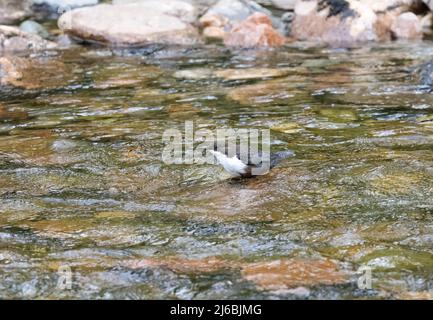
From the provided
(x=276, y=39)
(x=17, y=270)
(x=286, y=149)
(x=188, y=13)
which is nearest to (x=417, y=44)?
(x=276, y=39)

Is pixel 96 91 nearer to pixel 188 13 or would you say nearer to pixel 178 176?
pixel 178 176

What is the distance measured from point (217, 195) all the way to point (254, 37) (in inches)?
314

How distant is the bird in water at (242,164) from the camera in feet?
16.2

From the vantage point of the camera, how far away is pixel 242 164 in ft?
16.4

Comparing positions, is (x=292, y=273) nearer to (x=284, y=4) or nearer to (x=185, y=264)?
→ (x=185, y=264)

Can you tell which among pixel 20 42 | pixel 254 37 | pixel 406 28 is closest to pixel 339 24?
pixel 406 28

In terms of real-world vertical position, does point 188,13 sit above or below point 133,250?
above

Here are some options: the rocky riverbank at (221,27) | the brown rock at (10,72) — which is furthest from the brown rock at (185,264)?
the rocky riverbank at (221,27)

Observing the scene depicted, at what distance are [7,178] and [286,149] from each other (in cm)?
254

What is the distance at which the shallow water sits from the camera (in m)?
3.71

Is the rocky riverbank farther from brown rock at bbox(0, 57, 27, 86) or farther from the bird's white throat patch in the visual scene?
the bird's white throat patch

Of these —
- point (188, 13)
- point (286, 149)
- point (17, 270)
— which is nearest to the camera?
point (17, 270)

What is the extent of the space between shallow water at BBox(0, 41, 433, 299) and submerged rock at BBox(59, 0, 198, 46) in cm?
355

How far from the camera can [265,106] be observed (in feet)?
26.6
